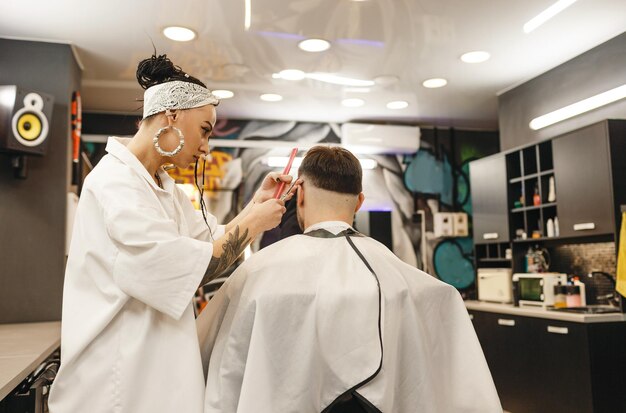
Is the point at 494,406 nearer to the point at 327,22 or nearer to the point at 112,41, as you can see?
the point at 327,22

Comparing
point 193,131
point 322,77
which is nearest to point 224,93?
point 322,77

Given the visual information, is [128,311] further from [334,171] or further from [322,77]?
[322,77]

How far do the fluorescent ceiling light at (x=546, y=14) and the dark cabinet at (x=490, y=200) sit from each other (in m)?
1.45

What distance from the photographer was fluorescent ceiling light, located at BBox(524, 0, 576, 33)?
11.4ft

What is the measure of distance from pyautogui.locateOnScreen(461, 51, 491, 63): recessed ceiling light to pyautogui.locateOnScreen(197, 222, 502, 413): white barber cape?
306 cm

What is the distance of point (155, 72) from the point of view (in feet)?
5.77

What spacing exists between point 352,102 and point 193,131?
3911 millimetres

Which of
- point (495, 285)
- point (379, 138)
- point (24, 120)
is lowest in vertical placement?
point (495, 285)

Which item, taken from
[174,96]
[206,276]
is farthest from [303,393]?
[174,96]

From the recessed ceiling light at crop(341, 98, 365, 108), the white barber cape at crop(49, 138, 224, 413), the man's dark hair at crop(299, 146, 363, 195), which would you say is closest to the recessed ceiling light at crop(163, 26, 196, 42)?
the recessed ceiling light at crop(341, 98, 365, 108)

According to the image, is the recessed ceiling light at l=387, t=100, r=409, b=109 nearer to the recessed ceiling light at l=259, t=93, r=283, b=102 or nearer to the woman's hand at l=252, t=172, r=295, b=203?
the recessed ceiling light at l=259, t=93, r=283, b=102

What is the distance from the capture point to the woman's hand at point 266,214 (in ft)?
5.45

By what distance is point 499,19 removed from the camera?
144 inches

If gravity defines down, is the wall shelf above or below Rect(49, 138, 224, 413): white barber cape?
above
